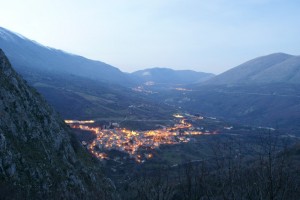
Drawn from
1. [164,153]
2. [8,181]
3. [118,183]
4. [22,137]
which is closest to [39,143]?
[22,137]

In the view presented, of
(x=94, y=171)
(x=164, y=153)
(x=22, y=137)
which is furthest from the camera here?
(x=164, y=153)

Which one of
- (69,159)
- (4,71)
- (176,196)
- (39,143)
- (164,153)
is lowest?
(164,153)

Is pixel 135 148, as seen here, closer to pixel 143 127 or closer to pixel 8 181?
pixel 143 127

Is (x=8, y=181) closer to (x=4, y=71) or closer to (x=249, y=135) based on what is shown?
(x=4, y=71)

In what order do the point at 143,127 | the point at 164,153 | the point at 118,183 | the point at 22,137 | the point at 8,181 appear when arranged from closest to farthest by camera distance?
the point at 8,181
the point at 22,137
the point at 118,183
the point at 164,153
the point at 143,127

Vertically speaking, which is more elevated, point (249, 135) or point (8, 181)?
point (8, 181)

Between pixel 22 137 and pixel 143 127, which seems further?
pixel 143 127
